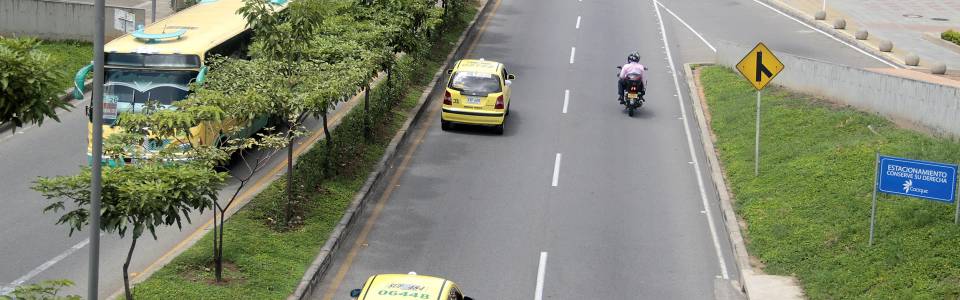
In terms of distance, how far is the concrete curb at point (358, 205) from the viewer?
1841 cm

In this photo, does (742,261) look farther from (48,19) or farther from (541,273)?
(48,19)

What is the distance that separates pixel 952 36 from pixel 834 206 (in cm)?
2521

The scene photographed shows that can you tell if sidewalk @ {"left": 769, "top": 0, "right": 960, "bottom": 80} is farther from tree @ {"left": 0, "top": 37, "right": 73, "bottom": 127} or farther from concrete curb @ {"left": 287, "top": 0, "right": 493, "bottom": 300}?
tree @ {"left": 0, "top": 37, "right": 73, "bottom": 127}

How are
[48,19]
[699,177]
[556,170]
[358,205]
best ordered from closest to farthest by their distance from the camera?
1. [358,205]
2. [699,177]
3. [556,170]
4. [48,19]

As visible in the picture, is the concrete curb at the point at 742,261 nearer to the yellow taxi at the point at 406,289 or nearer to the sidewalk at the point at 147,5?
the yellow taxi at the point at 406,289

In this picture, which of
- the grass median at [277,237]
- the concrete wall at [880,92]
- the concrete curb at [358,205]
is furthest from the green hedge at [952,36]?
the grass median at [277,237]

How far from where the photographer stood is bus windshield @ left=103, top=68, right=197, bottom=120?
24.2m

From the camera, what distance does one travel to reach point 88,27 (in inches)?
1390

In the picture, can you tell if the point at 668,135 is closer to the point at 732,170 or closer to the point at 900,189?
the point at 732,170

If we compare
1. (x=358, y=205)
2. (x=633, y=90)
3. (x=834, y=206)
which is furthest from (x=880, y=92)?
(x=358, y=205)

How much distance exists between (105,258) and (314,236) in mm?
3440

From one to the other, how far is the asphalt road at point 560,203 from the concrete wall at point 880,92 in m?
3.20

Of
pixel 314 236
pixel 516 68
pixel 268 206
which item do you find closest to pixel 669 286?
pixel 314 236

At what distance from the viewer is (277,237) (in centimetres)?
2033
